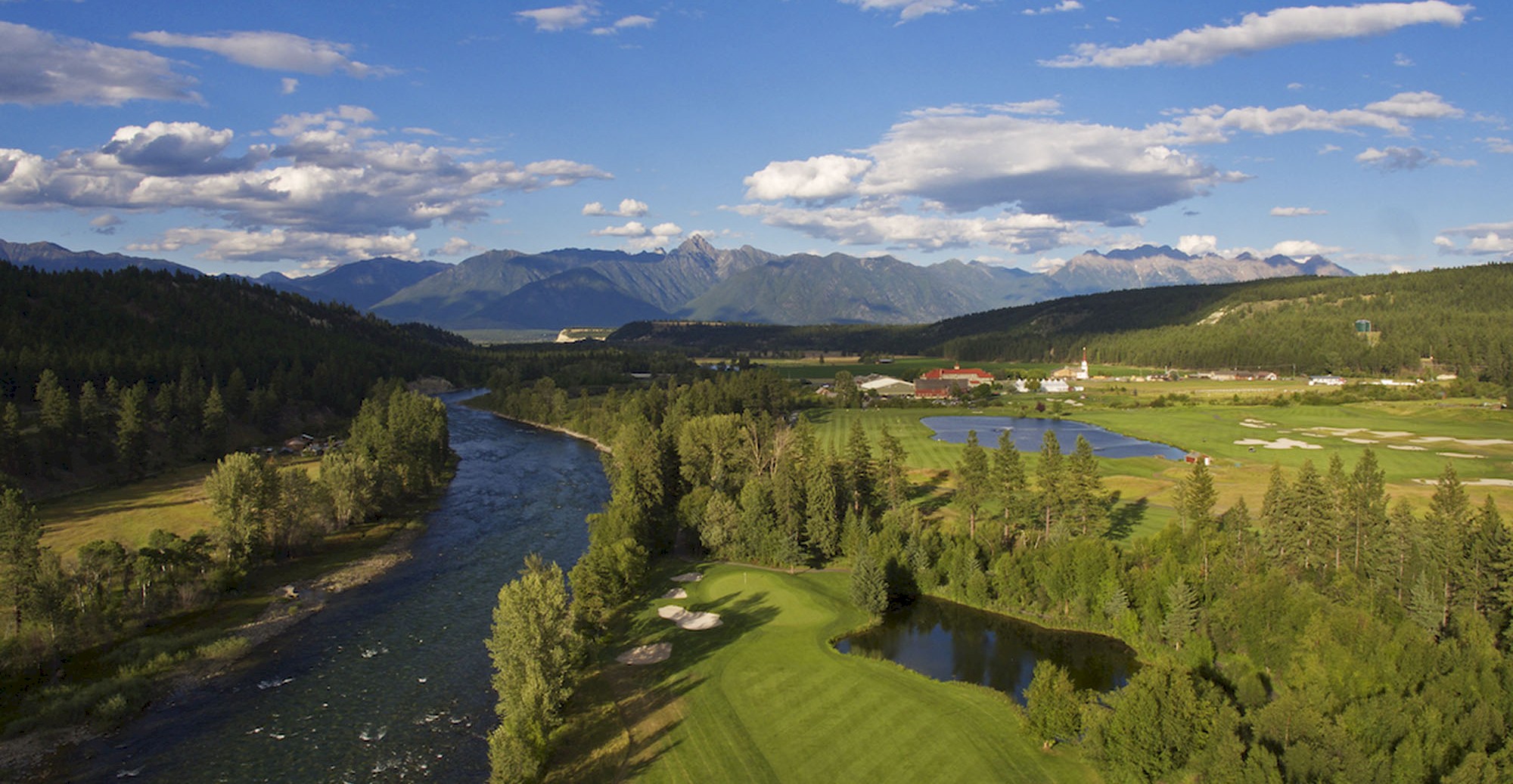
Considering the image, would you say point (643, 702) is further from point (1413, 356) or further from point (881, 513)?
point (1413, 356)

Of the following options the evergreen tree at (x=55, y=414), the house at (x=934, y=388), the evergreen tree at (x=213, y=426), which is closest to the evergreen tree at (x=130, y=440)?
the evergreen tree at (x=55, y=414)

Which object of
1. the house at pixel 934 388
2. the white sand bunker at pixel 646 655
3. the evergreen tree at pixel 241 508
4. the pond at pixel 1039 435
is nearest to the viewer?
the white sand bunker at pixel 646 655

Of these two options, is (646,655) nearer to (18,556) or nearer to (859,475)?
(859,475)

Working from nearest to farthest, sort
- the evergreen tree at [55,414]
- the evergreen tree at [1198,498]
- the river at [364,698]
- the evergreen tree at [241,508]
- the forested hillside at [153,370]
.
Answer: the river at [364,698] < the evergreen tree at [1198,498] < the evergreen tree at [241,508] < the evergreen tree at [55,414] < the forested hillside at [153,370]

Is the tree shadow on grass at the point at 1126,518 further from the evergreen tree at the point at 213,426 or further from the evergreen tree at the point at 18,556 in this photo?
the evergreen tree at the point at 213,426

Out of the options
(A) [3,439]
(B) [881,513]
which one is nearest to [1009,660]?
(B) [881,513]
